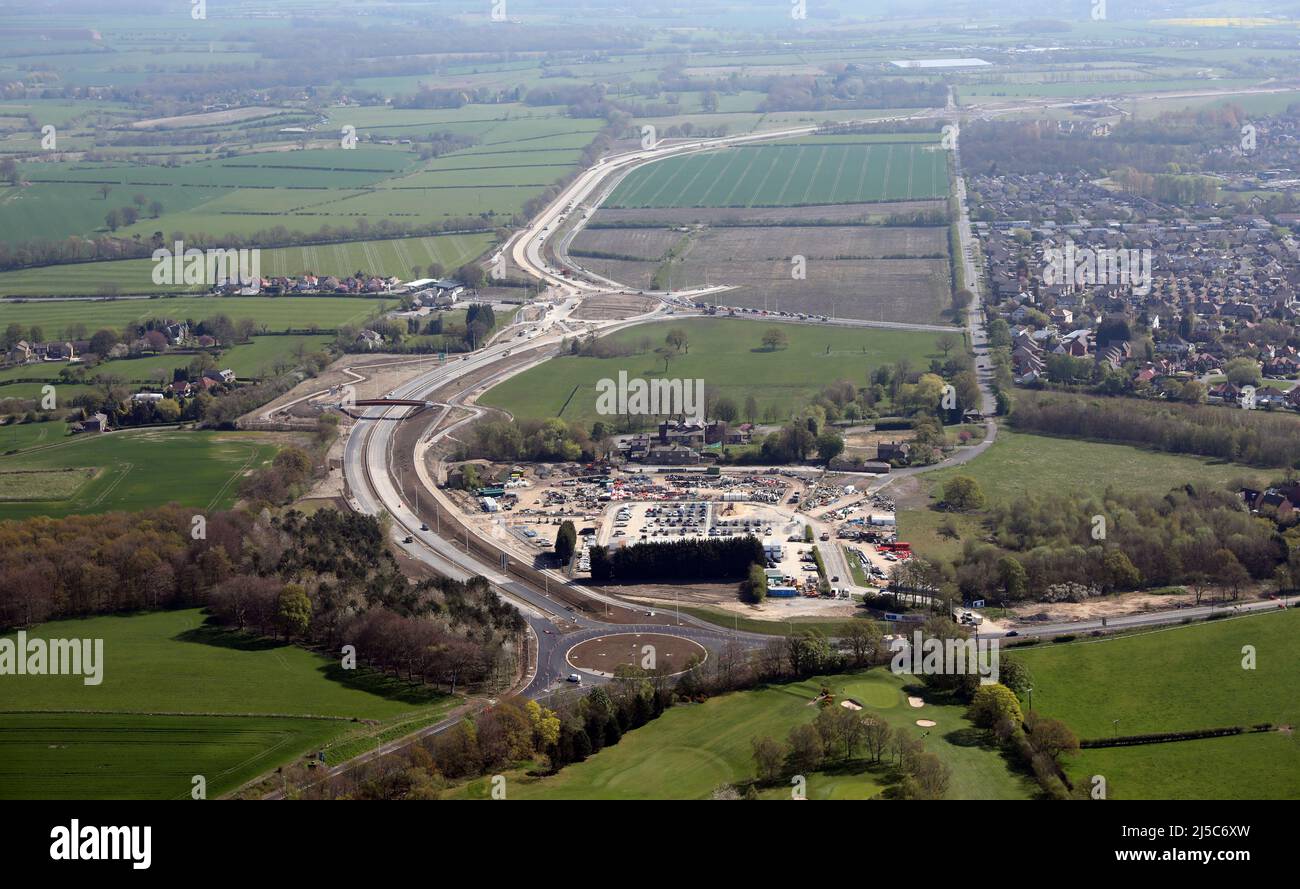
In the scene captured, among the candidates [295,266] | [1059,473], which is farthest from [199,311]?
[1059,473]

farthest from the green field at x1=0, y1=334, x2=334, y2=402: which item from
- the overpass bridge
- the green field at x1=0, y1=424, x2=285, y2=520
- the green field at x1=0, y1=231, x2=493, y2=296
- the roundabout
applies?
the roundabout

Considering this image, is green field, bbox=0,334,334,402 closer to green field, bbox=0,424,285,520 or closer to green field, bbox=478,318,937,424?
green field, bbox=0,424,285,520

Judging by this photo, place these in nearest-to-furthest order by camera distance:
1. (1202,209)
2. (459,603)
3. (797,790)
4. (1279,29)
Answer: (797,790)
(459,603)
(1202,209)
(1279,29)

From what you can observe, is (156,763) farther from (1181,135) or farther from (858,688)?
(1181,135)

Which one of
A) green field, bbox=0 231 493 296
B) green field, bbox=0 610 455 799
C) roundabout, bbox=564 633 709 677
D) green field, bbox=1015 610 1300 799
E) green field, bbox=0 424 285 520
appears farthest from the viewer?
green field, bbox=0 231 493 296

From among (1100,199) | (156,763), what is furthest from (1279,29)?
(156,763)
